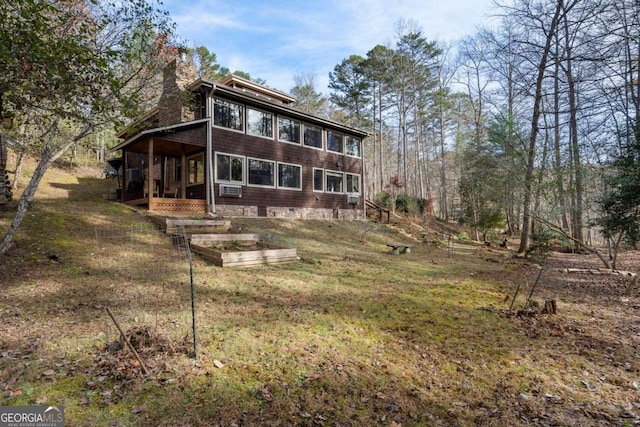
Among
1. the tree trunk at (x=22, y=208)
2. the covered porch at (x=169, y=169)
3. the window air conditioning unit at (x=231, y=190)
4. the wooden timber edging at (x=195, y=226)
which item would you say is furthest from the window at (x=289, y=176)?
the tree trunk at (x=22, y=208)

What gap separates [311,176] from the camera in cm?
1577

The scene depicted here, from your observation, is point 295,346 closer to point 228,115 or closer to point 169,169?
point 228,115

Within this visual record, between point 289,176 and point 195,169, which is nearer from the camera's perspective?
point 195,169

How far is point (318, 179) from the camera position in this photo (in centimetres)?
1623

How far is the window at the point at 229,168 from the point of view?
A: 484 inches

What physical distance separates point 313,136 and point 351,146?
319 cm

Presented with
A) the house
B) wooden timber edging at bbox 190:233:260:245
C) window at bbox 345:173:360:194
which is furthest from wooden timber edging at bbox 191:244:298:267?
window at bbox 345:173:360:194

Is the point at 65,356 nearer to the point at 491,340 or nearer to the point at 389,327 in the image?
the point at 389,327

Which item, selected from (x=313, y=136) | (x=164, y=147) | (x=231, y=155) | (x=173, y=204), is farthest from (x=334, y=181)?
(x=173, y=204)

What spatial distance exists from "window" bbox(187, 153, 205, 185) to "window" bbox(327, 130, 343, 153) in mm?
7020

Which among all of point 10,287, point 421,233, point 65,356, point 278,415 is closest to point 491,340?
point 278,415

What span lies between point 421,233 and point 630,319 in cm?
1243

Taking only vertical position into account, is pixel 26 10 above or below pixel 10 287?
above

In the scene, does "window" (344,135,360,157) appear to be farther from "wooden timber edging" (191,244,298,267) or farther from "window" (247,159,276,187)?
"wooden timber edging" (191,244,298,267)
